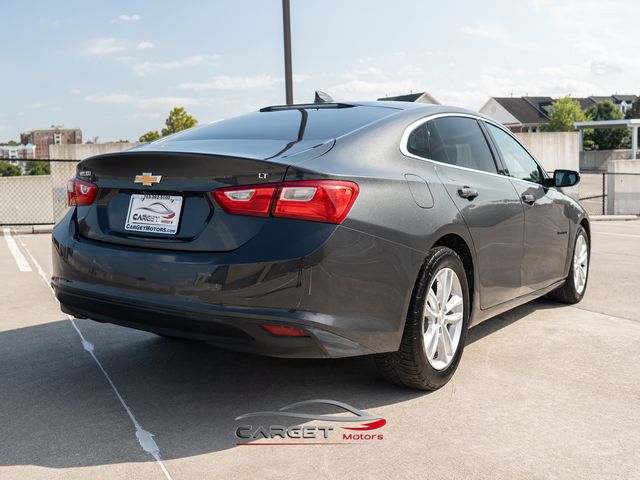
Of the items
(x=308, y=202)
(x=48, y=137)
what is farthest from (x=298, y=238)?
(x=48, y=137)

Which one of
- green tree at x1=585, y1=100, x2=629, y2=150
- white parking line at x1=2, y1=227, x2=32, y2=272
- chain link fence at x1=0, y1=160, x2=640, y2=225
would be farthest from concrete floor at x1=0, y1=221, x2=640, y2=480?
green tree at x1=585, y1=100, x2=629, y2=150

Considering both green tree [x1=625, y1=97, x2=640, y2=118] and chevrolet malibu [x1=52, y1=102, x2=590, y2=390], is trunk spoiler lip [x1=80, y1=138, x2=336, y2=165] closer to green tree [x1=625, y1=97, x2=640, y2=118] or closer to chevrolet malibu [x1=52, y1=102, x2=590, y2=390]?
chevrolet malibu [x1=52, y1=102, x2=590, y2=390]

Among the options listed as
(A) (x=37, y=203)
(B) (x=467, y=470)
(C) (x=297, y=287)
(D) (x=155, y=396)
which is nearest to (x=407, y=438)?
(B) (x=467, y=470)

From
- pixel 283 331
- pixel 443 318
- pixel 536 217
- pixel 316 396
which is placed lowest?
pixel 316 396

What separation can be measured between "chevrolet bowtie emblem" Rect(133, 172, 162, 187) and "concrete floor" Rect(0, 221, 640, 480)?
1.08 metres

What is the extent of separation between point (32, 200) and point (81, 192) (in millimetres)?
13754

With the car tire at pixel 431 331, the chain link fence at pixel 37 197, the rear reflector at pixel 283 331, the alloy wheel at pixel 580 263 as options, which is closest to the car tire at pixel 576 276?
the alloy wheel at pixel 580 263

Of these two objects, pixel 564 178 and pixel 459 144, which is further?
pixel 564 178

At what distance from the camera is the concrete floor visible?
2.94m

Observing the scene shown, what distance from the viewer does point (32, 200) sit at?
16578mm

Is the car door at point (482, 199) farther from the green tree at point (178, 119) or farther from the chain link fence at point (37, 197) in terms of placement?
the green tree at point (178, 119)

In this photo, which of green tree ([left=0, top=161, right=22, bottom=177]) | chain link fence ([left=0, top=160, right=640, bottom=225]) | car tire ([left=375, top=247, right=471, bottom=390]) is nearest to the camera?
car tire ([left=375, top=247, right=471, bottom=390])

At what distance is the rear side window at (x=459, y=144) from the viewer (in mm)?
4230

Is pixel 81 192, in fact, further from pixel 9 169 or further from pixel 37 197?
pixel 9 169
